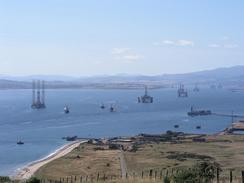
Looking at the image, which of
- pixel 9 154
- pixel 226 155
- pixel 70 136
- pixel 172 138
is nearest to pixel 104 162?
pixel 226 155

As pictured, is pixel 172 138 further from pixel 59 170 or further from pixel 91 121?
pixel 91 121

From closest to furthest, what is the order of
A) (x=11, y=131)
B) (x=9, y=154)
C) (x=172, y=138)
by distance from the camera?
1. (x=9, y=154)
2. (x=172, y=138)
3. (x=11, y=131)

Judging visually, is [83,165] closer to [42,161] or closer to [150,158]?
[42,161]

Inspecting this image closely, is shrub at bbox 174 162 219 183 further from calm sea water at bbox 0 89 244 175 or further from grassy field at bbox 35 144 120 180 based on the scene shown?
calm sea water at bbox 0 89 244 175

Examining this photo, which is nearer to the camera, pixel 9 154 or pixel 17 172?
pixel 17 172

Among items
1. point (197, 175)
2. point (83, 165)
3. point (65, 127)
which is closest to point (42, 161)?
point (83, 165)

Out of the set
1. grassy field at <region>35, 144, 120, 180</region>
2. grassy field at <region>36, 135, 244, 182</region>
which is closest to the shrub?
grassy field at <region>36, 135, 244, 182</region>

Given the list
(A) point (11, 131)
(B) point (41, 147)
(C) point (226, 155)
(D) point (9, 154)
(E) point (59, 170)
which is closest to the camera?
(E) point (59, 170)
